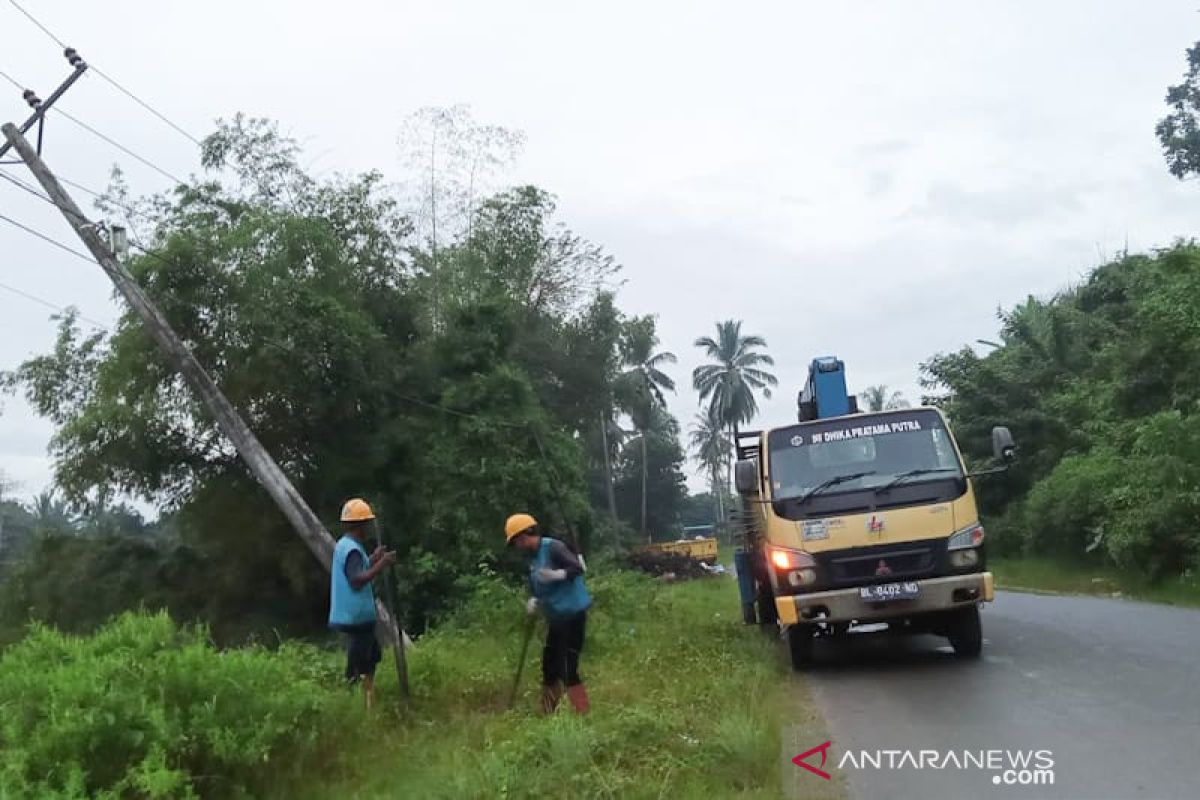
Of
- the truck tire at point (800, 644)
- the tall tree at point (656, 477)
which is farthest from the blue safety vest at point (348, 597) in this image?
the tall tree at point (656, 477)

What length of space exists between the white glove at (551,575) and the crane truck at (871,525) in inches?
106

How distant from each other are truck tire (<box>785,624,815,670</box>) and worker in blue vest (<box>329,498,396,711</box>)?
3942mm

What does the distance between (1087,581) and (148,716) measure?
66.6 ft

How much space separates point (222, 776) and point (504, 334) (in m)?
20.0

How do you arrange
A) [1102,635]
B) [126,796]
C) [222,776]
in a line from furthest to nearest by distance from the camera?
[1102,635]
[222,776]
[126,796]

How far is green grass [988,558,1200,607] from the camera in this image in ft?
56.0

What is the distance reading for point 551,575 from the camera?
7734 mm

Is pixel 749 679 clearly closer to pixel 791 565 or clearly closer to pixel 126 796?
pixel 791 565

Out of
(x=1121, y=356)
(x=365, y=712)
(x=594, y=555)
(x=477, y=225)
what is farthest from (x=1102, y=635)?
(x=477, y=225)

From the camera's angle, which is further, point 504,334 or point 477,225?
point 477,225

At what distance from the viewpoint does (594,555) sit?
29641 millimetres

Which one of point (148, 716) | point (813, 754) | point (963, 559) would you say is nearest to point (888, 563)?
point (963, 559)

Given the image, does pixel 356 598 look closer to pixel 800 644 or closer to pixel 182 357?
pixel 800 644

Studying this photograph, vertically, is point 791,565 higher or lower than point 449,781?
higher
